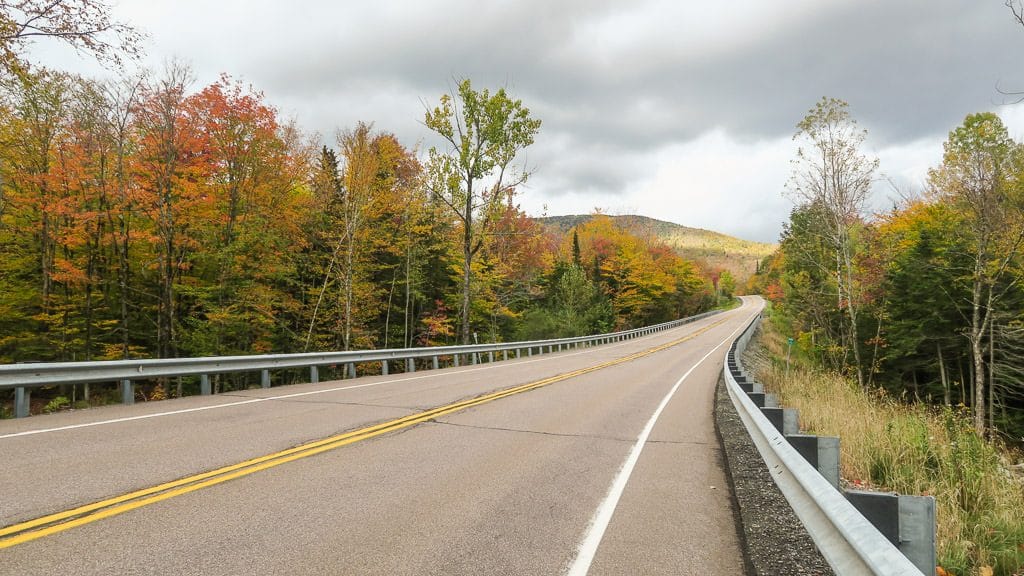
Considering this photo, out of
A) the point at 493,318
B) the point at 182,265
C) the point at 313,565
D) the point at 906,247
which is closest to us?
the point at 313,565

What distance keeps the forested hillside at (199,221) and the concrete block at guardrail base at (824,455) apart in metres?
18.3

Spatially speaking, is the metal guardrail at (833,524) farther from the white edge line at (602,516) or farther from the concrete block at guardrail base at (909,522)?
the white edge line at (602,516)

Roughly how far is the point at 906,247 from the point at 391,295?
2805cm

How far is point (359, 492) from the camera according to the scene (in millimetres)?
4324

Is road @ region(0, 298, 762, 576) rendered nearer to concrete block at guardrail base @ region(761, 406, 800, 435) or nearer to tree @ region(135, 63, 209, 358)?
concrete block at guardrail base @ region(761, 406, 800, 435)

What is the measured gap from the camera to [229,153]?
20.1 meters

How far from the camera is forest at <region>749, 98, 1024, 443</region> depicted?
1705 cm

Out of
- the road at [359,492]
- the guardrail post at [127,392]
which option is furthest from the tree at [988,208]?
the guardrail post at [127,392]

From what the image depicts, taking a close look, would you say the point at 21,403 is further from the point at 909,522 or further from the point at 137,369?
the point at 909,522

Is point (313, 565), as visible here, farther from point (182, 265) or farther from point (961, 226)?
point (961, 226)

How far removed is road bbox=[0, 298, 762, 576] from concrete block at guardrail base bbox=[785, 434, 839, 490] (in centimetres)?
83

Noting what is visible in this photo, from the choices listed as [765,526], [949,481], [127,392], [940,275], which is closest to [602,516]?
[765,526]

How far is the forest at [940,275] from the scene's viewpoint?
1705 centimetres

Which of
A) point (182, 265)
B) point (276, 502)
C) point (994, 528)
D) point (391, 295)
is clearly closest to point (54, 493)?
point (276, 502)
